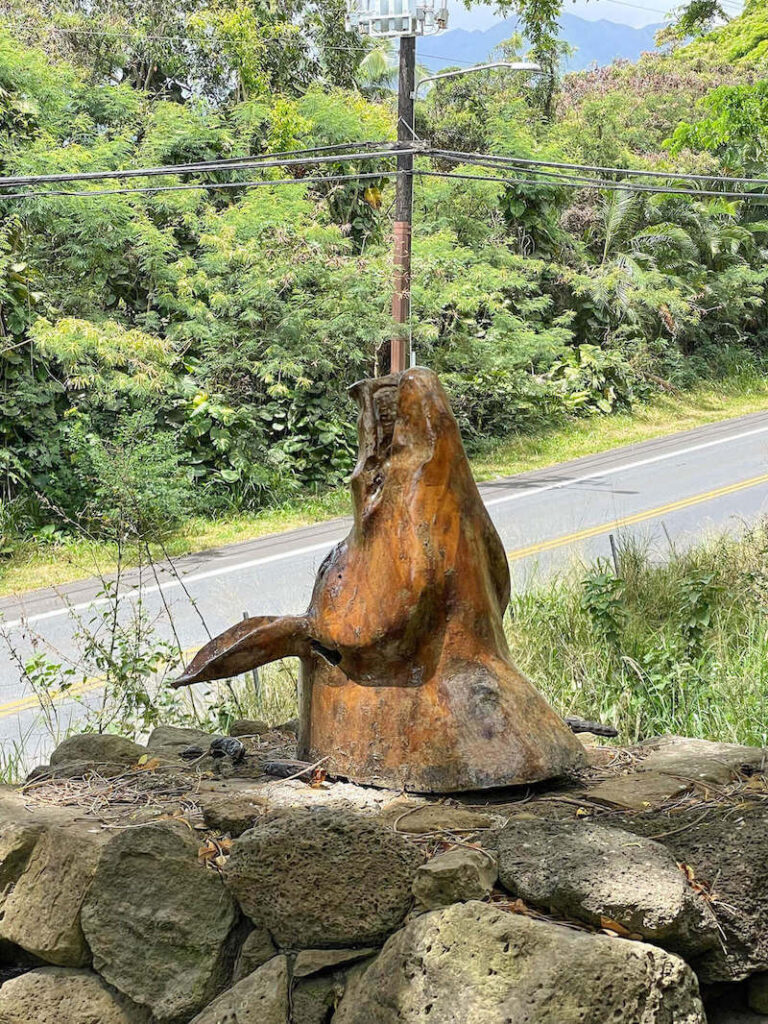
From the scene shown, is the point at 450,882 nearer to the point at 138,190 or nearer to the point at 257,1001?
the point at 257,1001

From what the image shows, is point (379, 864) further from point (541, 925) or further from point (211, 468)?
point (211, 468)

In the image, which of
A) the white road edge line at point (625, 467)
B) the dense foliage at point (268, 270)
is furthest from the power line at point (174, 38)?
the white road edge line at point (625, 467)

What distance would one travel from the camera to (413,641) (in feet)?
10.6

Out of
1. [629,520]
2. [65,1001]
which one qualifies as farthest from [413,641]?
[629,520]

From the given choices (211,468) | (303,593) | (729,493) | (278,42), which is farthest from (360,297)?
(278,42)

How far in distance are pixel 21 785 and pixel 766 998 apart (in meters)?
2.21

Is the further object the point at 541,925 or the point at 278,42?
the point at 278,42

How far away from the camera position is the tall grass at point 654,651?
186 inches

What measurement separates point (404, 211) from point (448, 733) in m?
10.6

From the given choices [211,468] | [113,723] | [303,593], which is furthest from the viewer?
[211,468]

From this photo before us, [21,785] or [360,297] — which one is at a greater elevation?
[360,297]

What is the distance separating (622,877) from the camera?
96.9 inches

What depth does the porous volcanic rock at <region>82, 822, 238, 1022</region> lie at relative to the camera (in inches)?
111

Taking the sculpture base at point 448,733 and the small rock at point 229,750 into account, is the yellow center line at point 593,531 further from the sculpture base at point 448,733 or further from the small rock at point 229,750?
the sculpture base at point 448,733
